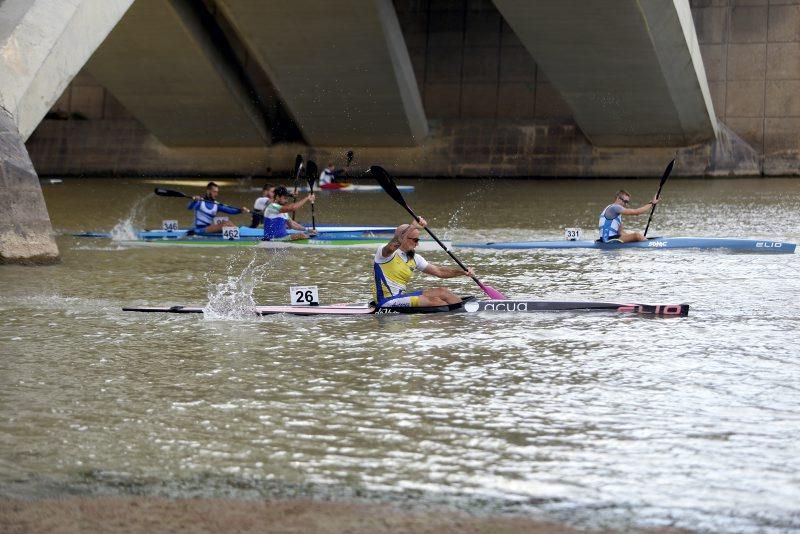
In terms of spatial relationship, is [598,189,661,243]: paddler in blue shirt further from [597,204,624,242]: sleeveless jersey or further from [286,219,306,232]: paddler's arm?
[286,219,306,232]: paddler's arm

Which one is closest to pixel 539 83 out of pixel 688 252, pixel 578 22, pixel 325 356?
pixel 578 22

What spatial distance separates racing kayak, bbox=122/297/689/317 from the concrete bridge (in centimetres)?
1568

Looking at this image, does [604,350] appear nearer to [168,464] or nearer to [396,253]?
[396,253]

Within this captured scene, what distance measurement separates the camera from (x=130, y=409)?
26.0ft

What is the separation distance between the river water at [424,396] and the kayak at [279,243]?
2936 millimetres

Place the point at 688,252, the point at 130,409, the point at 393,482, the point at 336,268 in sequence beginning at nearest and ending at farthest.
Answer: the point at 393,482 < the point at 130,409 < the point at 336,268 < the point at 688,252

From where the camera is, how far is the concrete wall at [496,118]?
33969mm

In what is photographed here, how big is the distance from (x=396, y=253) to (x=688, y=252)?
666 cm

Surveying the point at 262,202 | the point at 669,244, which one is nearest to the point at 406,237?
the point at 669,244

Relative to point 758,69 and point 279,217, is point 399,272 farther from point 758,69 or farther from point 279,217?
point 758,69

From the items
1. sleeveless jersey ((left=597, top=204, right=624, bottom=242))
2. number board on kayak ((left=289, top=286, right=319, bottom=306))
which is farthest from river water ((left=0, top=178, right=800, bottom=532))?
sleeveless jersey ((left=597, top=204, right=624, bottom=242))

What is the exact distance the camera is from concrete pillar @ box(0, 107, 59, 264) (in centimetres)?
Result: 1484

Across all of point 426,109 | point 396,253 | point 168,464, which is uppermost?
point 426,109

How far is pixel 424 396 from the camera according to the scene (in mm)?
8211
